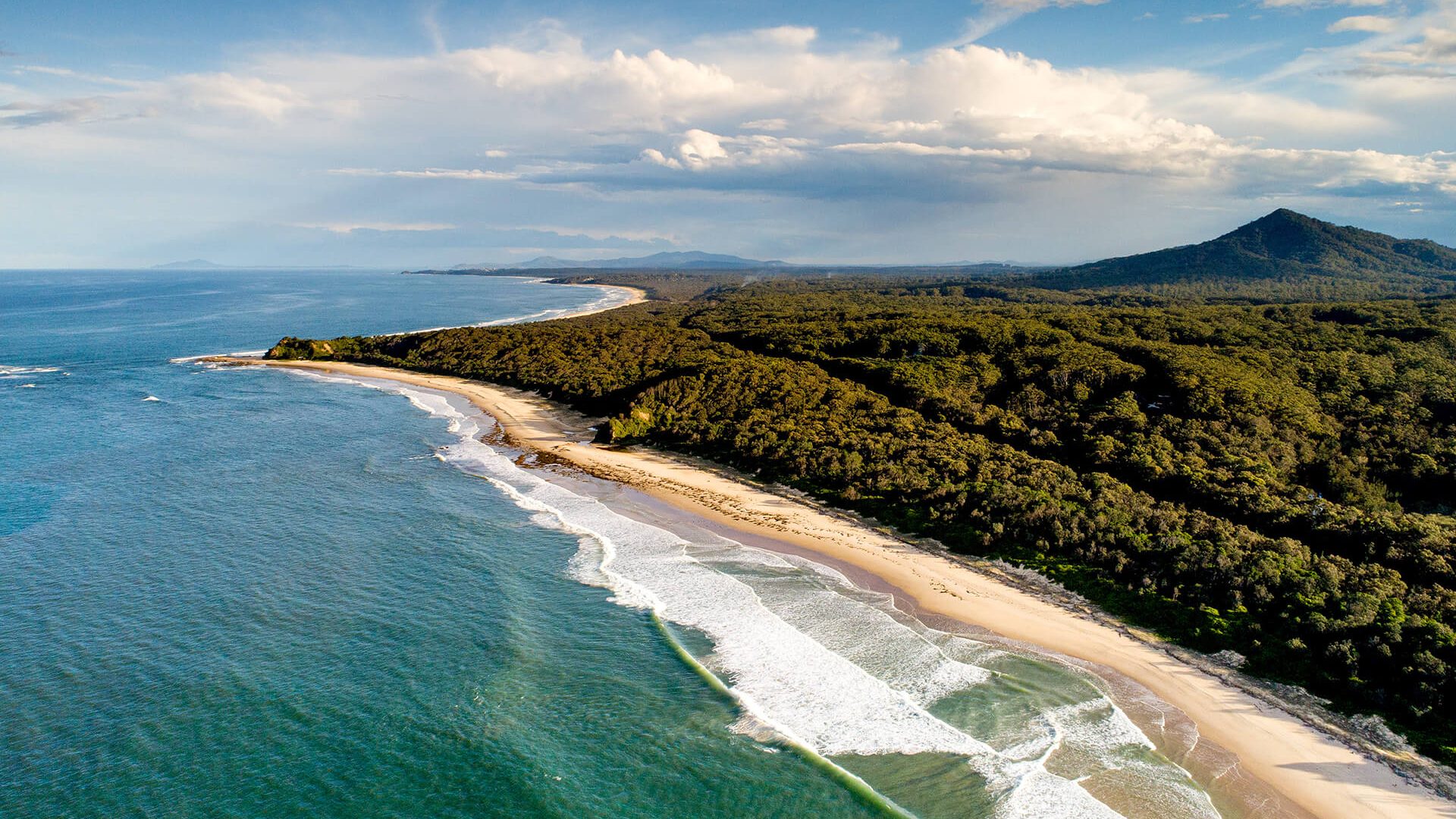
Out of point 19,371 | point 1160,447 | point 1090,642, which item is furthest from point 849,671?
point 19,371

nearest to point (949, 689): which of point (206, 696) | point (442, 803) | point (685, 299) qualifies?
point (442, 803)

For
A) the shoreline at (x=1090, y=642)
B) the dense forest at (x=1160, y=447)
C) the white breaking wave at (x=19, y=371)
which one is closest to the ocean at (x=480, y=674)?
the shoreline at (x=1090, y=642)

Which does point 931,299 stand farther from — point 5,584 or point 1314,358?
point 5,584

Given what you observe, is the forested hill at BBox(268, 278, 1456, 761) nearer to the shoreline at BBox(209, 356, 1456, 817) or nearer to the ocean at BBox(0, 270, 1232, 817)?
the shoreline at BBox(209, 356, 1456, 817)

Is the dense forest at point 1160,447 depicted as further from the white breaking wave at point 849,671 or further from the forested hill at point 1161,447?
the white breaking wave at point 849,671

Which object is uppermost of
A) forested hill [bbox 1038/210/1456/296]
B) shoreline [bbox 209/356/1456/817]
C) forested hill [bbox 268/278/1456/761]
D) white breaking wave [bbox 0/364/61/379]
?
forested hill [bbox 1038/210/1456/296]

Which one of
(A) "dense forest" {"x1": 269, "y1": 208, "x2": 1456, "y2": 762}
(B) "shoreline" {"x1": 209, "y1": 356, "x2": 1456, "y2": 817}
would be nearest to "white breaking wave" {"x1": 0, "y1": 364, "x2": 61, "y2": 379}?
(A) "dense forest" {"x1": 269, "y1": 208, "x2": 1456, "y2": 762}
